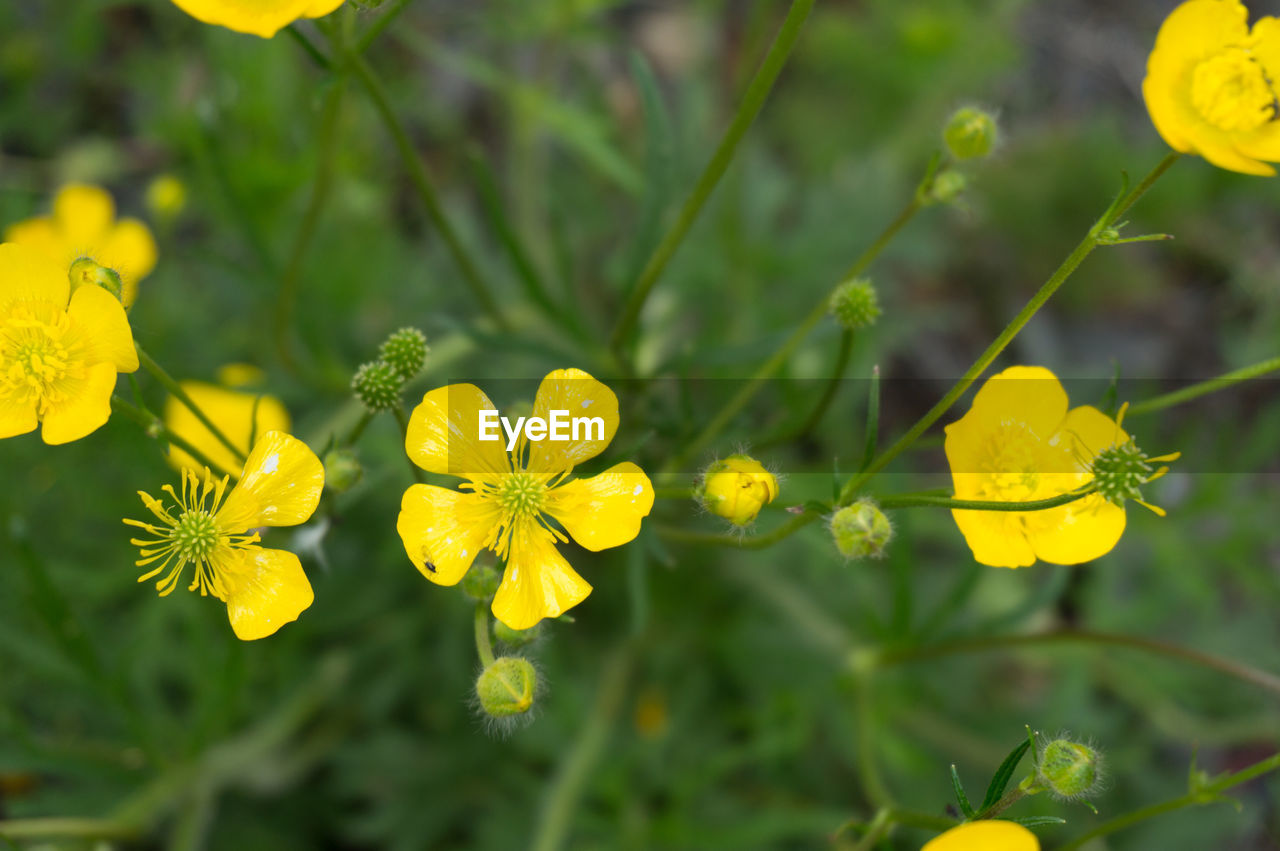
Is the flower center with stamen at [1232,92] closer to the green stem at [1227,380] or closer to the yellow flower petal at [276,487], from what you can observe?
the green stem at [1227,380]

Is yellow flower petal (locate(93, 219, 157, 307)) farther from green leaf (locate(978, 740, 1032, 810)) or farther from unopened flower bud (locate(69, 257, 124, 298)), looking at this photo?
green leaf (locate(978, 740, 1032, 810))

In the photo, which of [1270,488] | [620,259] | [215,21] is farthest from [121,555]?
[1270,488]

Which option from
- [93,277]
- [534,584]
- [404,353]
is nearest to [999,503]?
[534,584]

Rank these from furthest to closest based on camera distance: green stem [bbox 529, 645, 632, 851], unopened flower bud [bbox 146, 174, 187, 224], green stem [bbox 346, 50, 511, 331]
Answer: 1. unopened flower bud [bbox 146, 174, 187, 224]
2. green stem [bbox 529, 645, 632, 851]
3. green stem [bbox 346, 50, 511, 331]

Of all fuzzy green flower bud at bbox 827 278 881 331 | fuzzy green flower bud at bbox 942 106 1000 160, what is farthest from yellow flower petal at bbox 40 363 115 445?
fuzzy green flower bud at bbox 942 106 1000 160

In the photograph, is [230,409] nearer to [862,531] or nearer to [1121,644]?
[862,531]

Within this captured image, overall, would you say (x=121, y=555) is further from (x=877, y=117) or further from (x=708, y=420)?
(x=877, y=117)

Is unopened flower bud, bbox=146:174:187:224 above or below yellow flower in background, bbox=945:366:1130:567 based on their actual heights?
above
